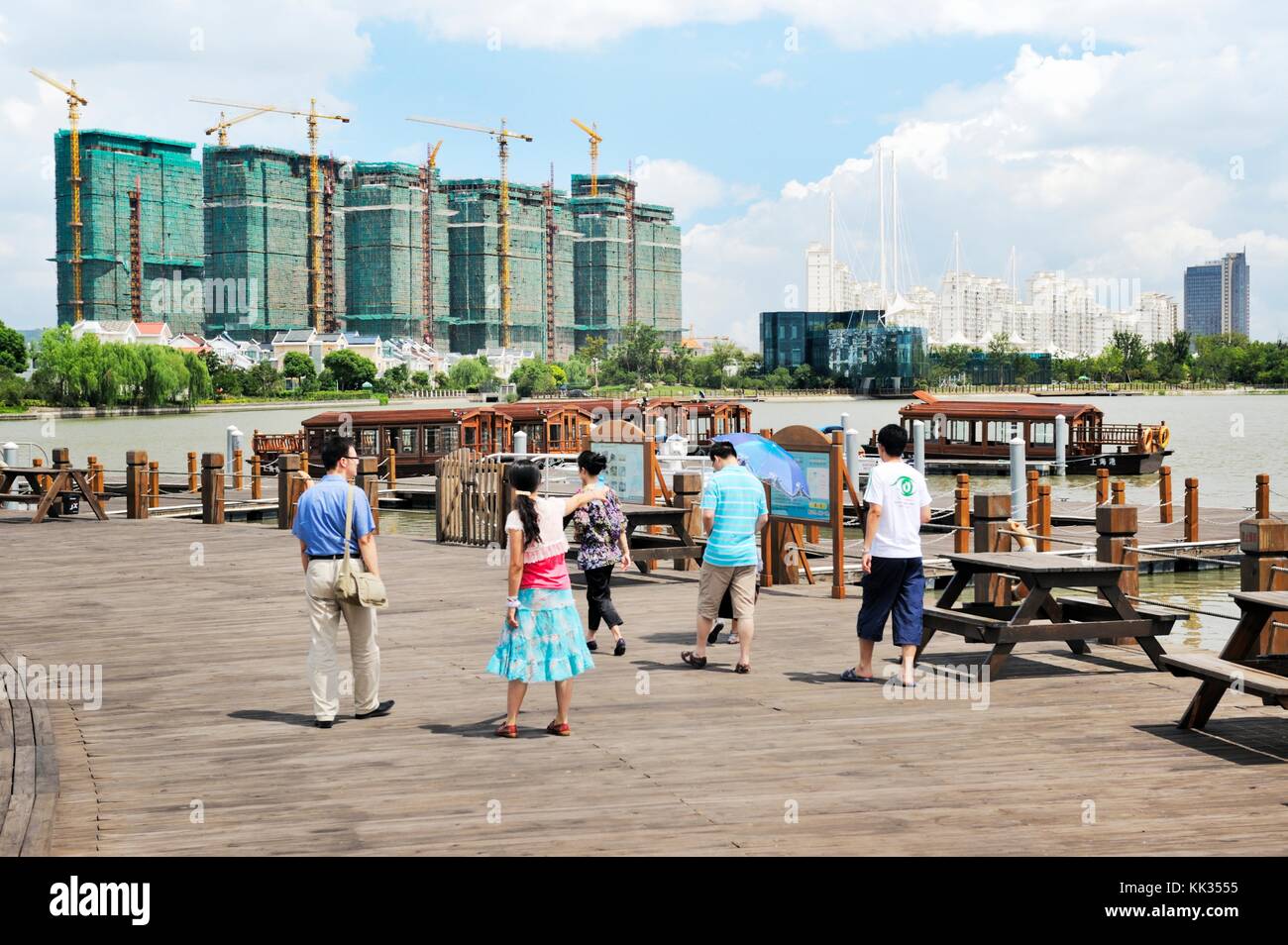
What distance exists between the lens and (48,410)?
372 feet

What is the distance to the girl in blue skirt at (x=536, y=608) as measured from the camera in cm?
787

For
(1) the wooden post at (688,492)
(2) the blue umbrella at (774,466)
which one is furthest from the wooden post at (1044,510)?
(1) the wooden post at (688,492)

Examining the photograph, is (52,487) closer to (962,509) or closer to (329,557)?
(962,509)

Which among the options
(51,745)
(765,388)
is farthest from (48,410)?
(51,745)

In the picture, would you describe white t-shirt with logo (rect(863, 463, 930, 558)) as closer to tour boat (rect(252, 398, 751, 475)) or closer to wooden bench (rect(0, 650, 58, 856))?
wooden bench (rect(0, 650, 58, 856))

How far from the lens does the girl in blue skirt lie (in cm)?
787

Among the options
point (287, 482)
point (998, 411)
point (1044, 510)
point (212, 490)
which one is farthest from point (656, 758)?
point (998, 411)

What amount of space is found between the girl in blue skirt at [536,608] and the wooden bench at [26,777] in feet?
8.15

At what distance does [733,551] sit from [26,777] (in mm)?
5080

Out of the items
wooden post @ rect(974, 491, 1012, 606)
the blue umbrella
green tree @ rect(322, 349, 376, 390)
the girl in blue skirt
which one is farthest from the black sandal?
green tree @ rect(322, 349, 376, 390)

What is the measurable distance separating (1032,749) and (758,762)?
1.60 metres

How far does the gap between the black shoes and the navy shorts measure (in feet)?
10.9
